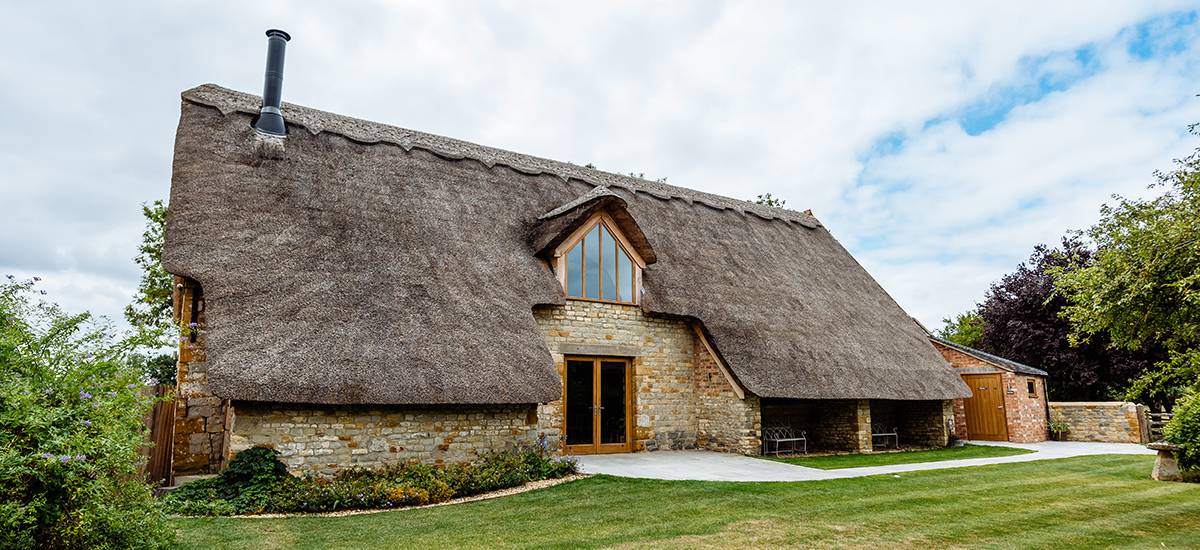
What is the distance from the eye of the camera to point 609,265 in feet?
43.4

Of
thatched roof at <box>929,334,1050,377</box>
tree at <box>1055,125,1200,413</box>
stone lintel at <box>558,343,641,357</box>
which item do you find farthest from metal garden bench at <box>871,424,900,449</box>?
tree at <box>1055,125,1200,413</box>

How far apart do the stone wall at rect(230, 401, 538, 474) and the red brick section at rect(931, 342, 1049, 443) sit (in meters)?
14.3

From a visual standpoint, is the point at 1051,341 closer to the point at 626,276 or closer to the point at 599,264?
the point at 626,276

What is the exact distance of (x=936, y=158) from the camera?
15914 millimetres

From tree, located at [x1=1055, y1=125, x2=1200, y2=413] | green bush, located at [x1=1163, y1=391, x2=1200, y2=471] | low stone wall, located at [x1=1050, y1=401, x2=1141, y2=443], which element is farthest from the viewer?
low stone wall, located at [x1=1050, y1=401, x2=1141, y2=443]

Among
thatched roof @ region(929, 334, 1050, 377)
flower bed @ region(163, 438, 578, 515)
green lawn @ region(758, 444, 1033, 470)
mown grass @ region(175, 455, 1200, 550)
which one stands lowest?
green lawn @ region(758, 444, 1033, 470)

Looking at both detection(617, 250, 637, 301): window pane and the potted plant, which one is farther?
the potted plant

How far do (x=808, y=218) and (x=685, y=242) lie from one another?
7284mm

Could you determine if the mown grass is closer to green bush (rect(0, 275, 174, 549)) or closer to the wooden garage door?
green bush (rect(0, 275, 174, 549))

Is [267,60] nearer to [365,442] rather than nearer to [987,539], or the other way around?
[365,442]

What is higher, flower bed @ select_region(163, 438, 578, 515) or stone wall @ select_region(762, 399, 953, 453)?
stone wall @ select_region(762, 399, 953, 453)

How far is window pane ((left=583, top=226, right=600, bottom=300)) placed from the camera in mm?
12922

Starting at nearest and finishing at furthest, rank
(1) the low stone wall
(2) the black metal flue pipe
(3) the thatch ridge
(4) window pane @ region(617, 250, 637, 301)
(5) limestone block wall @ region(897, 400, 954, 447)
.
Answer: (2) the black metal flue pipe < (3) the thatch ridge < (4) window pane @ region(617, 250, 637, 301) < (5) limestone block wall @ region(897, 400, 954, 447) < (1) the low stone wall

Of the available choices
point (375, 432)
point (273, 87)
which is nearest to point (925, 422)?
point (375, 432)
